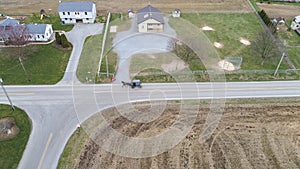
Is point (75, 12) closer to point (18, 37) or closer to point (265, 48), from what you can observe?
point (18, 37)

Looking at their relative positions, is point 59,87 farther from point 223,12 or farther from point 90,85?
point 223,12

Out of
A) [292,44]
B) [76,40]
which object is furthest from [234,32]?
[76,40]

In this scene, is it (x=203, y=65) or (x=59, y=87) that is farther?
(x=203, y=65)

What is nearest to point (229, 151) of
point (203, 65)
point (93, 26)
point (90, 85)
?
point (203, 65)

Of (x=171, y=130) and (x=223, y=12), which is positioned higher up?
(x=223, y=12)

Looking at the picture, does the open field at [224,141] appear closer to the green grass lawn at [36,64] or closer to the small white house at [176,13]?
the green grass lawn at [36,64]
